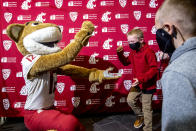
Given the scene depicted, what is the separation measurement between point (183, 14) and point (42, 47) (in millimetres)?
1103

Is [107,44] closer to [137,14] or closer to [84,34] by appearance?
[137,14]

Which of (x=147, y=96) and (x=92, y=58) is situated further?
(x=92, y=58)

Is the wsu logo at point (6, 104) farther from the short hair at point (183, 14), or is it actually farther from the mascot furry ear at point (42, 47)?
the short hair at point (183, 14)

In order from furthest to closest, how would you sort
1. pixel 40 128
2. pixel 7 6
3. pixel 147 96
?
1. pixel 7 6
2. pixel 147 96
3. pixel 40 128

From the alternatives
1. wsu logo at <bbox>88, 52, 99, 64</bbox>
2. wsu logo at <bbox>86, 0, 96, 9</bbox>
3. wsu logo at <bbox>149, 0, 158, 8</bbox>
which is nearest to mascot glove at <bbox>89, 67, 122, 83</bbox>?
wsu logo at <bbox>88, 52, 99, 64</bbox>

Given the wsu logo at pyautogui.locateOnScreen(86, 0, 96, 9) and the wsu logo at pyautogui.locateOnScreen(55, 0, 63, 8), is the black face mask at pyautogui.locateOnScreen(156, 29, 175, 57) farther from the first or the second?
the wsu logo at pyautogui.locateOnScreen(55, 0, 63, 8)

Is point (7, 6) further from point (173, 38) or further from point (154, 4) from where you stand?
point (173, 38)

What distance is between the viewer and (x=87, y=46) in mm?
2434

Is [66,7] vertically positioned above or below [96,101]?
above

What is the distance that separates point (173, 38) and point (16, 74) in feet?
7.55

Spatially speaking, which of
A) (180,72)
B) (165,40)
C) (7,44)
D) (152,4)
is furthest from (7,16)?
(180,72)

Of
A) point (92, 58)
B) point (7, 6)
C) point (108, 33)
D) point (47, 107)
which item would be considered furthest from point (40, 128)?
point (7, 6)

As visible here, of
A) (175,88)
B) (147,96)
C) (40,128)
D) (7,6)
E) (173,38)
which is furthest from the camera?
(7,6)

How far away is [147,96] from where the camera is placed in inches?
75.5
